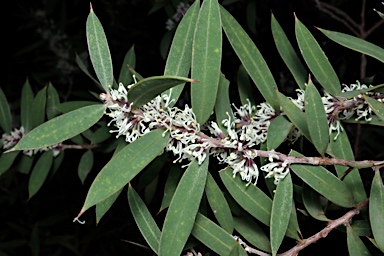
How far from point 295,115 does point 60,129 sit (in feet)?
1.40

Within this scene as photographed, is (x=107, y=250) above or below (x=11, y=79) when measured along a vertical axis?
below

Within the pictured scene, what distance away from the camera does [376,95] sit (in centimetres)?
96

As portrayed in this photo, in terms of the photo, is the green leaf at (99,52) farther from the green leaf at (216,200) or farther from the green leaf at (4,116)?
the green leaf at (4,116)

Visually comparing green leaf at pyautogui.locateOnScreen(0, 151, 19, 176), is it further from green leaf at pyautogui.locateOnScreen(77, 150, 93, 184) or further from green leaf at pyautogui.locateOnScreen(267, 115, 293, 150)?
green leaf at pyautogui.locateOnScreen(267, 115, 293, 150)

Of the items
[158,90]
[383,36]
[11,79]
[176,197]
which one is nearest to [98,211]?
[176,197]

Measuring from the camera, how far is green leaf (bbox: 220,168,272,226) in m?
0.92

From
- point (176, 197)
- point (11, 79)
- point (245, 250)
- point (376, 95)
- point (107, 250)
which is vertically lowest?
point (107, 250)

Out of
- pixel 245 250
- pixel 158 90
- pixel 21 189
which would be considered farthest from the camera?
pixel 21 189

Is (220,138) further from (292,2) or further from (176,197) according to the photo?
(292,2)

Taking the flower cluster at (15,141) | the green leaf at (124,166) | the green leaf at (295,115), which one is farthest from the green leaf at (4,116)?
the green leaf at (295,115)

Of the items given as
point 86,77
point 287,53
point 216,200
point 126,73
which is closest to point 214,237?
point 216,200

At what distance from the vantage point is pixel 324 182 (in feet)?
2.96

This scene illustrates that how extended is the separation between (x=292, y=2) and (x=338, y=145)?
1.69 m

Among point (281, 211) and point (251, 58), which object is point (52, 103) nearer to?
Result: point (251, 58)
